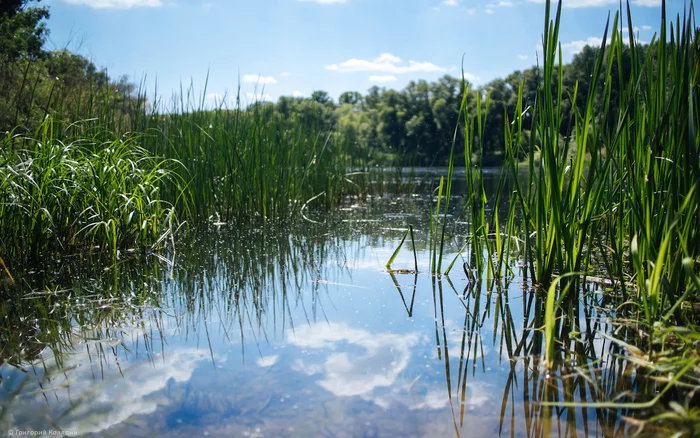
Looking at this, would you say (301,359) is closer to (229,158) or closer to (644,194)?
(644,194)

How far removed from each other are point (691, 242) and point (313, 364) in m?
1.17

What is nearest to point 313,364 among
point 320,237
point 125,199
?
point 125,199

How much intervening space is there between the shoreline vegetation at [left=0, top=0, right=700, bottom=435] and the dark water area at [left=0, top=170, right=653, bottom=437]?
12cm

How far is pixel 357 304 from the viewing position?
2174 mm

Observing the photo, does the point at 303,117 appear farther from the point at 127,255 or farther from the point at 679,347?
the point at 679,347

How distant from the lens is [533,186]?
3.31 m

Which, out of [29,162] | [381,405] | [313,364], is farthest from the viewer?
[29,162]

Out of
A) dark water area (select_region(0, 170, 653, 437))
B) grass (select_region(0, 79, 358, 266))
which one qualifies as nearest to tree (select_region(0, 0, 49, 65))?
grass (select_region(0, 79, 358, 266))

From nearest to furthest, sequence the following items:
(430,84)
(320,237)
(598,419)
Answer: (598,419), (320,237), (430,84)

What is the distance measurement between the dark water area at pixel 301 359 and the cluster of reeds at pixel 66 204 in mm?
357

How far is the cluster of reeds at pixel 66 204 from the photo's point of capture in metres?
2.66

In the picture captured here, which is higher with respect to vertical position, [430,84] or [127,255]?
[430,84]

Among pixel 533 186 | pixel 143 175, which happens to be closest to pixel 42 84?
pixel 143 175

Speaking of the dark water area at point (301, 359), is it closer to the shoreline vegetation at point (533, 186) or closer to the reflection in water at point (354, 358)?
the reflection in water at point (354, 358)
